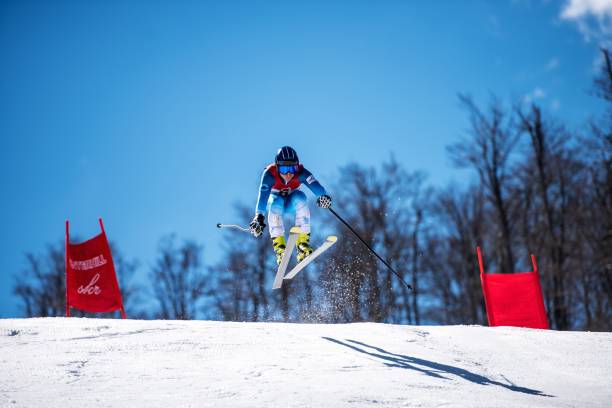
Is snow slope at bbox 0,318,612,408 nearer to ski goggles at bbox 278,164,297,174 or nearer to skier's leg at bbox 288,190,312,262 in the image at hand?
skier's leg at bbox 288,190,312,262

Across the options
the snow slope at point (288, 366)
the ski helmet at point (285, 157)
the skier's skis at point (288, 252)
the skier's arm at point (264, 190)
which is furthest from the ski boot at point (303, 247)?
the snow slope at point (288, 366)

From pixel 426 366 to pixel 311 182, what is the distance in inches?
144

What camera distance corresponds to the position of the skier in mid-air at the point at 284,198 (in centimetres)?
819

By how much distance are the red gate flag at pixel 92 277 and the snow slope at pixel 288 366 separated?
80.7 inches

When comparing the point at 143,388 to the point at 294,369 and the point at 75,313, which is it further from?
the point at 75,313

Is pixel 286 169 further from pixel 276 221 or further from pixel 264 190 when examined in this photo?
pixel 276 221

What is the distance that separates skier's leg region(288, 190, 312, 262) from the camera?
27.0 ft

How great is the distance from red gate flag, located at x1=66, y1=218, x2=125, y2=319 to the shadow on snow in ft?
15.9

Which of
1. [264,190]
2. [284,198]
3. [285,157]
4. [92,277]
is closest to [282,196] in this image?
[284,198]

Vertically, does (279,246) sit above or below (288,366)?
above

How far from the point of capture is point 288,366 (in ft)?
16.7

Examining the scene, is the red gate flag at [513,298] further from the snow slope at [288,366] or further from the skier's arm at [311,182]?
the skier's arm at [311,182]

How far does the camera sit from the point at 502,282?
374 inches

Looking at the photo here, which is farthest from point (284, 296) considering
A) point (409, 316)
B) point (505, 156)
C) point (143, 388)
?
point (143, 388)
